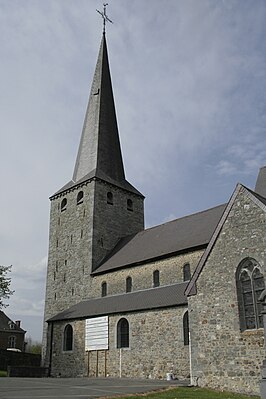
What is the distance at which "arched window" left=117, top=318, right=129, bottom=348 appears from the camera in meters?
22.2

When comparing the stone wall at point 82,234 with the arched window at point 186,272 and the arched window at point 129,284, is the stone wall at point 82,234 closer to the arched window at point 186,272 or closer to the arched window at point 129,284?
the arched window at point 129,284

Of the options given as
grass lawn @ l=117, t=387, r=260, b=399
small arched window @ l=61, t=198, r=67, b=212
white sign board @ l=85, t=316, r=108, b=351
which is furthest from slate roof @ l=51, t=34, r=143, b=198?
grass lawn @ l=117, t=387, r=260, b=399

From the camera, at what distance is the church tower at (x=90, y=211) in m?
31.2

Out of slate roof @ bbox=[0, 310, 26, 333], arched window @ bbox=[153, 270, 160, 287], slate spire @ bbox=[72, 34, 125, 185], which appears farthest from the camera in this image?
slate roof @ bbox=[0, 310, 26, 333]

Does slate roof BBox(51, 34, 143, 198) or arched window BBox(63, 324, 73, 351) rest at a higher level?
slate roof BBox(51, 34, 143, 198)

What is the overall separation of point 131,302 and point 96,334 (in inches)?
107

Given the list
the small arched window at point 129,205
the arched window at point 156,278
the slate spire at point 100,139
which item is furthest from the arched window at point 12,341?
the arched window at point 156,278

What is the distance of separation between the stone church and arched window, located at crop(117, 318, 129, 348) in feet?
0.17

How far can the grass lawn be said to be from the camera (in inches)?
464

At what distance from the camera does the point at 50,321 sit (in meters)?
27.7

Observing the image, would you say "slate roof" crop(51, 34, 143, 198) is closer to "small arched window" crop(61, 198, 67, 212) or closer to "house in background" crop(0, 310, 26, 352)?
"small arched window" crop(61, 198, 67, 212)

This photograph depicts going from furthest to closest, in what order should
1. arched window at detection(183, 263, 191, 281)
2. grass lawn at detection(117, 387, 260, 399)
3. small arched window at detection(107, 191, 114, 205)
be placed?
small arched window at detection(107, 191, 114, 205), arched window at detection(183, 263, 191, 281), grass lawn at detection(117, 387, 260, 399)

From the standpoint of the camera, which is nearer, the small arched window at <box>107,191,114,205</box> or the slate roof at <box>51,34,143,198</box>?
the small arched window at <box>107,191,114,205</box>

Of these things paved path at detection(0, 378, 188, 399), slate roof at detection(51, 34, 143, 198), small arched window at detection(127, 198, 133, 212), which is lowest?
paved path at detection(0, 378, 188, 399)
